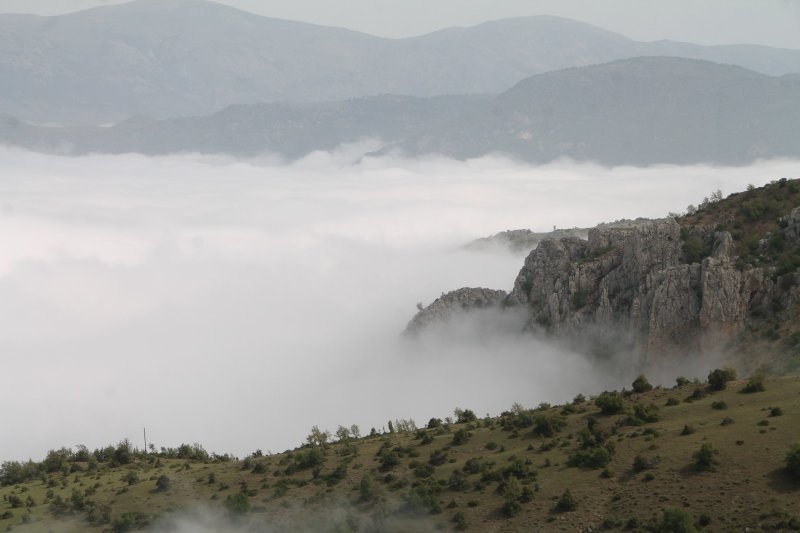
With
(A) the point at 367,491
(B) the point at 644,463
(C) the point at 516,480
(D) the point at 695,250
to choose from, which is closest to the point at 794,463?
(B) the point at 644,463

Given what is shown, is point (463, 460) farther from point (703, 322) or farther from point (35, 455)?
point (35, 455)

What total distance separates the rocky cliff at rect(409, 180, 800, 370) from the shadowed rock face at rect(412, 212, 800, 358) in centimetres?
11

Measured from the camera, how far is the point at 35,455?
653ft

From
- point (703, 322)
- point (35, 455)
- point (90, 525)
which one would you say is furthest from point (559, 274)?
point (35, 455)

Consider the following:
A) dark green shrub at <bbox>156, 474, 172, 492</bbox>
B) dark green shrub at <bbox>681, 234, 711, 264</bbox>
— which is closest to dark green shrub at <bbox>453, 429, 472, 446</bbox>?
dark green shrub at <bbox>156, 474, 172, 492</bbox>

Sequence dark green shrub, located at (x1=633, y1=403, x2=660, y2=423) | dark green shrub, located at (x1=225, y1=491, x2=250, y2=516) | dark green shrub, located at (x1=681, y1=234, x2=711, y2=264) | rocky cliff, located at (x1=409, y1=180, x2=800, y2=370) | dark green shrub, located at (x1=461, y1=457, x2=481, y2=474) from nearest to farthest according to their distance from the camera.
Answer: dark green shrub, located at (x1=461, y1=457, x2=481, y2=474) → dark green shrub, located at (x1=633, y1=403, x2=660, y2=423) → dark green shrub, located at (x1=225, y1=491, x2=250, y2=516) → rocky cliff, located at (x1=409, y1=180, x2=800, y2=370) → dark green shrub, located at (x1=681, y1=234, x2=711, y2=264)

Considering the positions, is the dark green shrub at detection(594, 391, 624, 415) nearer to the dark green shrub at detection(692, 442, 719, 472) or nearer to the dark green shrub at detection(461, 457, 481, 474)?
the dark green shrub at detection(461, 457, 481, 474)

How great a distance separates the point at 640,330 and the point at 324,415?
7906 cm

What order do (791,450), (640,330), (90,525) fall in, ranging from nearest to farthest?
(791,450) → (90,525) → (640,330)

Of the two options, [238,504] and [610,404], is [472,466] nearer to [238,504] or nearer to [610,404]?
[610,404]

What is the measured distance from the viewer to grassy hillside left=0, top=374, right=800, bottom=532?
61.0 m

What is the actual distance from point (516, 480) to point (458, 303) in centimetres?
8781

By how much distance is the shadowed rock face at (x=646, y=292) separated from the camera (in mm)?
107375

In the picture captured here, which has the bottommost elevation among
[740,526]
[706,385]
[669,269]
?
[740,526]
